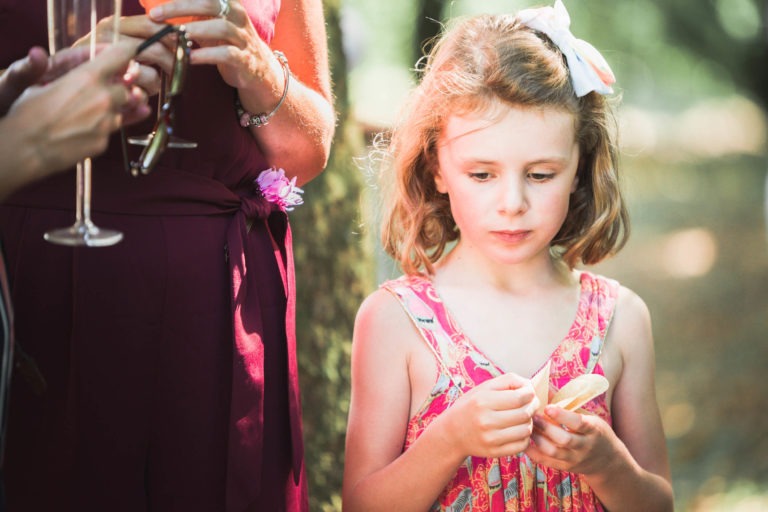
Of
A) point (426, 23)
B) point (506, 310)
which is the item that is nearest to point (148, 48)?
point (506, 310)

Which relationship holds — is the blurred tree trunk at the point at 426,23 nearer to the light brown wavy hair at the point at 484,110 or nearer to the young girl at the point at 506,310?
the light brown wavy hair at the point at 484,110

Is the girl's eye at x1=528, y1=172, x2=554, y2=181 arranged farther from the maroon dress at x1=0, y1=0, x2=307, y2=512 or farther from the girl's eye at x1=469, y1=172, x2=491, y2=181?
the maroon dress at x1=0, y1=0, x2=307, y2=512

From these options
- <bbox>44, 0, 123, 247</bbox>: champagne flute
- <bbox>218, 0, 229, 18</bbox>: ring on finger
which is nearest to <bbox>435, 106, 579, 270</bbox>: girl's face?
<bbox>218, 0, 229, 18</bbox>: ring on finger

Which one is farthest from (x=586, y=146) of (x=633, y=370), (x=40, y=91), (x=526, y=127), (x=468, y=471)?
(x=40, y=91)

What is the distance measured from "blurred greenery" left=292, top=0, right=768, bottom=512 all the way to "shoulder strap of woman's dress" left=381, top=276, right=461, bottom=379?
154 cm

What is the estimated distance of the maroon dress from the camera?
6.07ft

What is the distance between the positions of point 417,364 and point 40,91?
128 centimetres

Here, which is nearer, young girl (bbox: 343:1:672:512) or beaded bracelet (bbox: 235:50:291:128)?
beaded bracelet (bbox: 235:50:291:128)

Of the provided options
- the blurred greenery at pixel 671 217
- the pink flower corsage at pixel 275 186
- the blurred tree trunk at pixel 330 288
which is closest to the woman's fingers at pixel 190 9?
the pink flower corsage at pixel 275 186

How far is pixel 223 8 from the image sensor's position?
5.86ft

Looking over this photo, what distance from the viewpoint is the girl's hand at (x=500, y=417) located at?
6.75 feet

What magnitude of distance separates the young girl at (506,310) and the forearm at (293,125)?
1.16 ft

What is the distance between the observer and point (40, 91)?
55.6 inches

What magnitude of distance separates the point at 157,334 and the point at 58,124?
2.21 feet
